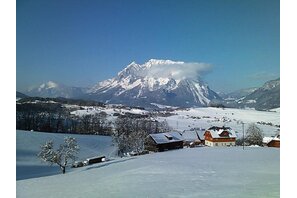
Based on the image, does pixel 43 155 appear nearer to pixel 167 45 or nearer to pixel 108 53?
pixel 108 53

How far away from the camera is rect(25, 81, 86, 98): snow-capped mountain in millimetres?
4109

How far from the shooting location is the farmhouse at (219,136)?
431 cm

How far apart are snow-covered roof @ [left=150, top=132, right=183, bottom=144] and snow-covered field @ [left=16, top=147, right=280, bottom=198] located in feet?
0.47

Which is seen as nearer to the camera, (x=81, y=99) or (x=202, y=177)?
(x=202, y=177)

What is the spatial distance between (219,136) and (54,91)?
73.8 inches

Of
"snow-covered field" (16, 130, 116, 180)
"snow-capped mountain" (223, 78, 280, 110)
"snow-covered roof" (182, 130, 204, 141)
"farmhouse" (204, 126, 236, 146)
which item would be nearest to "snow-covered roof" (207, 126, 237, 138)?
"farmhouse" (204, 126, 236, 146)

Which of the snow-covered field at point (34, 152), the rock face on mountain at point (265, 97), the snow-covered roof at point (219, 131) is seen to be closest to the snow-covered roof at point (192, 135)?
the snow-covered roof at point (219, 131)

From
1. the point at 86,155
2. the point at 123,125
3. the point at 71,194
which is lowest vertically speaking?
the point at 71,194

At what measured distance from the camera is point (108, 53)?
4305mm

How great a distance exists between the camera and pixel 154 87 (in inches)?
172

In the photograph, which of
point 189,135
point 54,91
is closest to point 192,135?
point 189,135

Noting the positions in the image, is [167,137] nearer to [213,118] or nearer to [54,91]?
[213,118]
